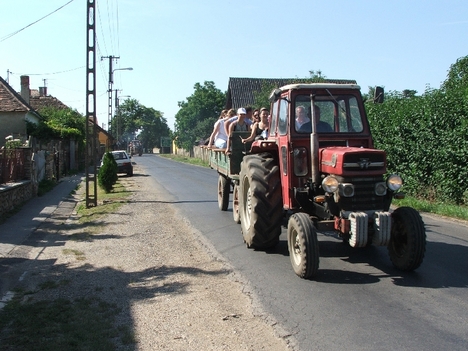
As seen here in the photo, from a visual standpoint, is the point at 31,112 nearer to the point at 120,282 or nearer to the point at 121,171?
the point at 121,171

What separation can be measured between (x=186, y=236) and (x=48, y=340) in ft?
18.8

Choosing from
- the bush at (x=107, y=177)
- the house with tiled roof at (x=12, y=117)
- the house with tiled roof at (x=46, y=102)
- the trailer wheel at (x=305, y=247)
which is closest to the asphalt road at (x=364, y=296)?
the trailer wheel at (x=305, y=247)

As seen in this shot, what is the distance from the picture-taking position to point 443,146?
1515 centimetres

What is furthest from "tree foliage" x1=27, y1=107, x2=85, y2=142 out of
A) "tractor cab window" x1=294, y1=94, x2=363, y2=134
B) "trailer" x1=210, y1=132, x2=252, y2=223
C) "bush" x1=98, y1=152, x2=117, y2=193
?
"tractor cab window" x1=294, y1=94, x2=363, y2=134

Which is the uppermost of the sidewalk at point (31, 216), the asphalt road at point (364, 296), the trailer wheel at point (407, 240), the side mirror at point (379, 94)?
the side mirror at point (379, 94)

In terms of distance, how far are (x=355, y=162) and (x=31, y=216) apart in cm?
1030

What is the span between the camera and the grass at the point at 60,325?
5402 millimetres

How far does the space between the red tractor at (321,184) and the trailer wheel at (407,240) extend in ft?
0.04

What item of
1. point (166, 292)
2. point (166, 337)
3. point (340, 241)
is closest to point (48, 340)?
point (166, 337)

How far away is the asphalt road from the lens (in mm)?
5297

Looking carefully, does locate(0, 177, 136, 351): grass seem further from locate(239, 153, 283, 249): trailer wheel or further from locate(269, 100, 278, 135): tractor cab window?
locate(269, 100, 278, 135): tractor cab window

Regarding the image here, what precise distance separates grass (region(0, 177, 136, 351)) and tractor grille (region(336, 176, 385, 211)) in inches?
123

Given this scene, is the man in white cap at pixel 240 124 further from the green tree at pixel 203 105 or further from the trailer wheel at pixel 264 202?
the green tree at pixel 203 105

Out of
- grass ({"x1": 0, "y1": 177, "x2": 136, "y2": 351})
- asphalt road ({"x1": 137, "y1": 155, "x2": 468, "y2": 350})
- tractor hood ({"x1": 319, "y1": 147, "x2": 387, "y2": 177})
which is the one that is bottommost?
grass ({"x1": 0, "y1": 177, "x2": 136, "y2": 351})
